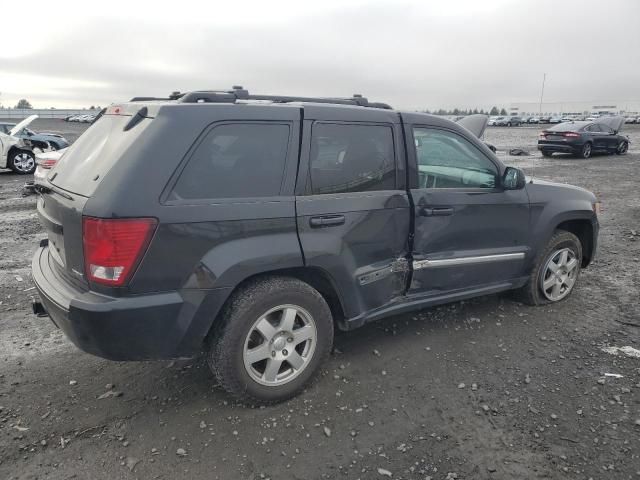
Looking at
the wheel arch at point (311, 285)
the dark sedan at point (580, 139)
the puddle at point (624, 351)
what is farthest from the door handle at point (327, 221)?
the dark sedan at point (580, 139)

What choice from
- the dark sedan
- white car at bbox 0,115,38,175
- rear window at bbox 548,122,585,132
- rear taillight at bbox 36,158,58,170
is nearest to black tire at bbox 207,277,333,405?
rear taillight at bbox 36,158,58,170

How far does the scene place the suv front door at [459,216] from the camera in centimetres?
373

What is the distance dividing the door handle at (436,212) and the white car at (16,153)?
13.9m

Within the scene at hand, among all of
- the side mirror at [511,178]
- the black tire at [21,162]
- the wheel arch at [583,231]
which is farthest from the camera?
the black tire at [21,162]

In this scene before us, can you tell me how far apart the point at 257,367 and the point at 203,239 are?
966 millimetres

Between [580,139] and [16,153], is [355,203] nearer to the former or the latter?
[16,153]

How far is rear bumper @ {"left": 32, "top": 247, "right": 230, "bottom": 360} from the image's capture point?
263cm

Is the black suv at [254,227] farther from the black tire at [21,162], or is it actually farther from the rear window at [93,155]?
the black tire at [21,162]

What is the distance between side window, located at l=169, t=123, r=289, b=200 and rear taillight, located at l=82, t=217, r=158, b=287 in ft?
0.83

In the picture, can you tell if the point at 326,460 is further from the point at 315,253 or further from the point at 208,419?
the point at 315,253

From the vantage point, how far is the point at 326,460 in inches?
107

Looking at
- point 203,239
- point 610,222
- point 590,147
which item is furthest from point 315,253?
point 590,147

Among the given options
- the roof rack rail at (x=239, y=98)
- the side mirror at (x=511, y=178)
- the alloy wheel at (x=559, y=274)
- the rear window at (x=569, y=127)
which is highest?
the roof rack rail at (x=239, y=98)

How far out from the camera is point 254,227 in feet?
9.43
